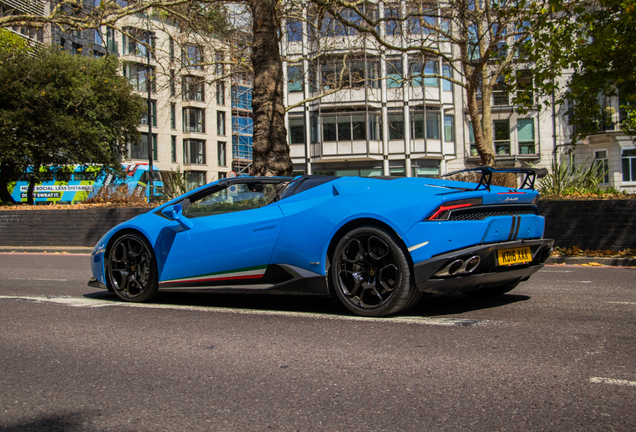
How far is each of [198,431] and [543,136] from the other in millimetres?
46870

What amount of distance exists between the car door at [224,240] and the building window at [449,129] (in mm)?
40379

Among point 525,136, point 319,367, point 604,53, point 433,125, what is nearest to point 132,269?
point 319,367

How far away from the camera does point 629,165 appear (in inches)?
1706

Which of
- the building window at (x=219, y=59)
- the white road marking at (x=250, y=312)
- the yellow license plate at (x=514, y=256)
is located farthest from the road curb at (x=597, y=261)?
the building window at (x=219, y=59)

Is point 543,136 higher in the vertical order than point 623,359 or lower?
higher

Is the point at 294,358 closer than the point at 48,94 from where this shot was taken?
Yes

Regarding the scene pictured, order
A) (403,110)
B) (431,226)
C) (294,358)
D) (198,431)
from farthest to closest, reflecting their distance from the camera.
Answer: (403,110)
(431,226)
(294,358)
(198,431)

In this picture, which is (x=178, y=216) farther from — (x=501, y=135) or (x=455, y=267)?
(x=501, y=135)

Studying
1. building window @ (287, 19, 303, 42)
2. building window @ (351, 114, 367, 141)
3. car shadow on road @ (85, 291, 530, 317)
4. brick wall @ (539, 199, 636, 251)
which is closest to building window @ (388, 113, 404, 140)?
building window @ (351, 114, 367, 141)

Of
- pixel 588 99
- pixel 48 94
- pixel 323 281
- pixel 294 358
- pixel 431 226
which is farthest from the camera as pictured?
pixel 48 94

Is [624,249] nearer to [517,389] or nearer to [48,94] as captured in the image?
[517,389]

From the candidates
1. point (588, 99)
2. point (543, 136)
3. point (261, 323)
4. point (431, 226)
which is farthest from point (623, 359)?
point (543, 136)

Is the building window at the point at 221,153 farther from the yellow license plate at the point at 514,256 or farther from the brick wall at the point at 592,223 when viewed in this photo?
the yellow license plate at the point at 514,256

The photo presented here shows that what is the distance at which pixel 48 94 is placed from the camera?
25.9 meters
